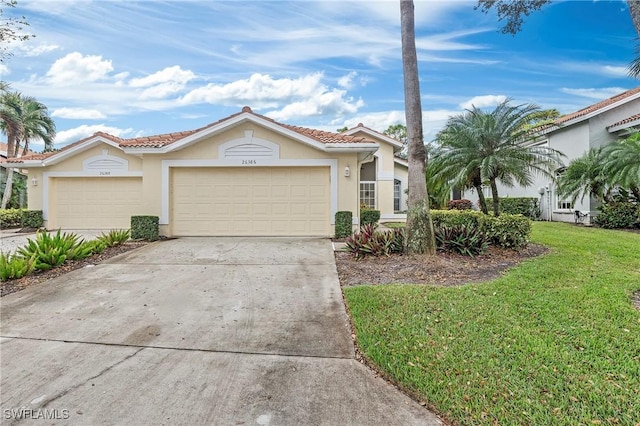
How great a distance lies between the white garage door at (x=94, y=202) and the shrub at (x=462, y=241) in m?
11.9

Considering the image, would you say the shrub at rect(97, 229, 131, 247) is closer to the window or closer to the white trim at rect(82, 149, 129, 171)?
the white trim at rect(82, 149, 129, 171)

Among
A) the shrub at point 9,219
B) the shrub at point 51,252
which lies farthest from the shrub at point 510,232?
the shrub at point 9,219

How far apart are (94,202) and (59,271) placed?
834cm

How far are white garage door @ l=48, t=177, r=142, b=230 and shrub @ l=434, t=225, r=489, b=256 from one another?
11876 mm

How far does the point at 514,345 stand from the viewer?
367 cm

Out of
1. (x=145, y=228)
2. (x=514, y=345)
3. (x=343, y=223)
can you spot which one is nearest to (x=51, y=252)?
(x=145, y=228)

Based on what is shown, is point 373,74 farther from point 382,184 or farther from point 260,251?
point 260,251

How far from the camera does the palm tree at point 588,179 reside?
13570 mm

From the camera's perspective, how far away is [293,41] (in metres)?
11.8

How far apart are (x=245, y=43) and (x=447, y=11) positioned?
6622 mm

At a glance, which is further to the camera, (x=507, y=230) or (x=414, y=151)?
(x=507, y=230)

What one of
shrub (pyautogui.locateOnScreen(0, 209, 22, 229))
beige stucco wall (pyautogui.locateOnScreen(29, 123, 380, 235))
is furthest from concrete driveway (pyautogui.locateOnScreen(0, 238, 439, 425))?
shrub (pyautogui.locateOnScreen(0, 209, 22, 229))

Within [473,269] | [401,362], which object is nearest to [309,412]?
[401,362]

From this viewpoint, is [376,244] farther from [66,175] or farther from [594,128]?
[594,128]
